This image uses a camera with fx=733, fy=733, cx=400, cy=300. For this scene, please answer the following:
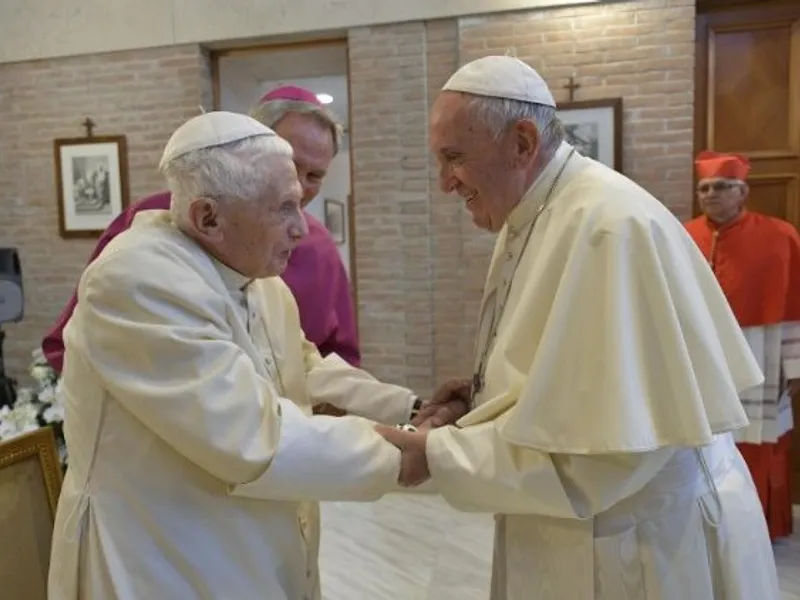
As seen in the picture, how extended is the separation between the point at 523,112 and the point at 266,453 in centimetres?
76

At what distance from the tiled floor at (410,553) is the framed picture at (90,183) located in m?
2.65

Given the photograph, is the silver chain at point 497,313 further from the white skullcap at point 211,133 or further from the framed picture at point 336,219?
the framed picture at point 336,219

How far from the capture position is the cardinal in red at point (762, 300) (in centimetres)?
346

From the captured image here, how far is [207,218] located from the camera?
122 centimetres

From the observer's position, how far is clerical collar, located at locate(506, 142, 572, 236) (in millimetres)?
1422

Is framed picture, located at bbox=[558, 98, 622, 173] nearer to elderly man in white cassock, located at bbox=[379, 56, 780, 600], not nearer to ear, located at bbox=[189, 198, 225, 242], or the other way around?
elderly man in white cassock, located at bbox=[379, 56, 780, 600]

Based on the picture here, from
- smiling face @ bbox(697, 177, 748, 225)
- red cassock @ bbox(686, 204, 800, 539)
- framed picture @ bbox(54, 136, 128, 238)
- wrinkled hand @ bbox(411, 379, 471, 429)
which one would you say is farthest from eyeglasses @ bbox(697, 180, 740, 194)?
framed picture @ bbox(54, 136, 128, 238)

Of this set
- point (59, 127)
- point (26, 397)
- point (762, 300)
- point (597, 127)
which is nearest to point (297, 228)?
point (26, 397)

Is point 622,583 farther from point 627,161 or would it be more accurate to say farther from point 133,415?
point 627,161

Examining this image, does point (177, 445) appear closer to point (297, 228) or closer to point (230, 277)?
point (230, 277)

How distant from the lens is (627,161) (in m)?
4.23

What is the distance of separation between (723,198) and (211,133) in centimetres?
302

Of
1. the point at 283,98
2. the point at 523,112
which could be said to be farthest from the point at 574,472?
the point at 283,98

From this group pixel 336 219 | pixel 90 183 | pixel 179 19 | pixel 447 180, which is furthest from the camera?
pixel 336 219
